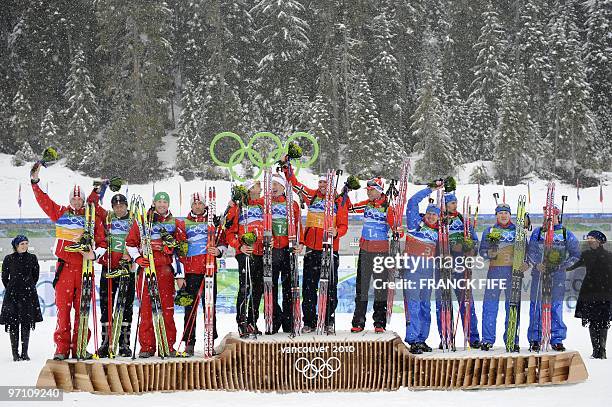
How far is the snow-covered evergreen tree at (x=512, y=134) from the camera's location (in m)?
29.8

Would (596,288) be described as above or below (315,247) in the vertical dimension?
below

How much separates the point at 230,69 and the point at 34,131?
9.08m

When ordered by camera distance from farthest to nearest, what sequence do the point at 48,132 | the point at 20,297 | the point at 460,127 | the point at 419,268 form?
the point at 460,127 < the point at 48,132 < the point at 20,297 < the point at 419,268

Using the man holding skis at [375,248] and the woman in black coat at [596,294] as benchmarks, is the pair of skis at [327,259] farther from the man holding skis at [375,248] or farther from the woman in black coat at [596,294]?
the woman in black coat at [596,294]

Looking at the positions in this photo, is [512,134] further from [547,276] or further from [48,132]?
[547,276]

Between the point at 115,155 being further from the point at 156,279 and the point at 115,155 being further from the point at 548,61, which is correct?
the point at 156,279

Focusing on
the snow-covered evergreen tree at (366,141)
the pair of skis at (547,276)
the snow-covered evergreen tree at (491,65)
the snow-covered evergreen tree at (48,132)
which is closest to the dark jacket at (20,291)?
the pair of skis at (547,276)

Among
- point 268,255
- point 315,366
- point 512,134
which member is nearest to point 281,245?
point 268,255

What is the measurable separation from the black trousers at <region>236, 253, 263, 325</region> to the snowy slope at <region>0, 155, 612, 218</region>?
15789 millimetres

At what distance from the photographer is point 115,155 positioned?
28453 mm

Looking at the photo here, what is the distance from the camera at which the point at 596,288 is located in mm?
8070

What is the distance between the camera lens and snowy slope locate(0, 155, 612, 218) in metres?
23.7

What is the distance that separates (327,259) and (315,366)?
41.8 inches

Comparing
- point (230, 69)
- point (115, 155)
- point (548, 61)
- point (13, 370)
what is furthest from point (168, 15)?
point (13, 370)
